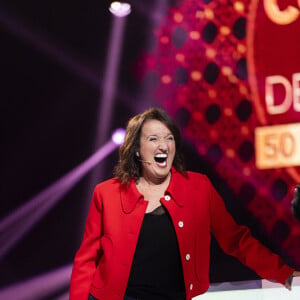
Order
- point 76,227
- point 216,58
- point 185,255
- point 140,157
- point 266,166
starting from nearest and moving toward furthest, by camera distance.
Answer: point 185,255 < point 140,157 < point 266,166 < point 216,58 < point 76,227

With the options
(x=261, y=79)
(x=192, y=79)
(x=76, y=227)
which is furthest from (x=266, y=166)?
(x=76, y=227)

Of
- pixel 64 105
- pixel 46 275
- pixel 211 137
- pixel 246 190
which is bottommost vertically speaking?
pixel 46 275

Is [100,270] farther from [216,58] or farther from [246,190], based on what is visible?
[216,58]

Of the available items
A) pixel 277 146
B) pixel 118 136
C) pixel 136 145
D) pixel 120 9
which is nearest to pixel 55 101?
pixel 118 136

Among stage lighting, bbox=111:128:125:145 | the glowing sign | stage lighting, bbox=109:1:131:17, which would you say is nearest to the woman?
the glowing sign

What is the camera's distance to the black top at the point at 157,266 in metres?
2.10

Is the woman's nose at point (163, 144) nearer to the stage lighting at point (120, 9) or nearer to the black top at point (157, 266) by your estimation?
the black top at point (157, 266)

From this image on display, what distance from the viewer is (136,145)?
7.64 feet

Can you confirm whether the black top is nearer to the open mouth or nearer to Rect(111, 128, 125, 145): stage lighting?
the open mouth

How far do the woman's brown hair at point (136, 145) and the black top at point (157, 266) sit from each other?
25 cm

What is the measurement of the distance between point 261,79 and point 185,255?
3.10 ft

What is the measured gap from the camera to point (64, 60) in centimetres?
314

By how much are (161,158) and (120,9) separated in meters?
1.12

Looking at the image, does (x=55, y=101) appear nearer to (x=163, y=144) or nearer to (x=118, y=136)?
(x=118, y=136)
